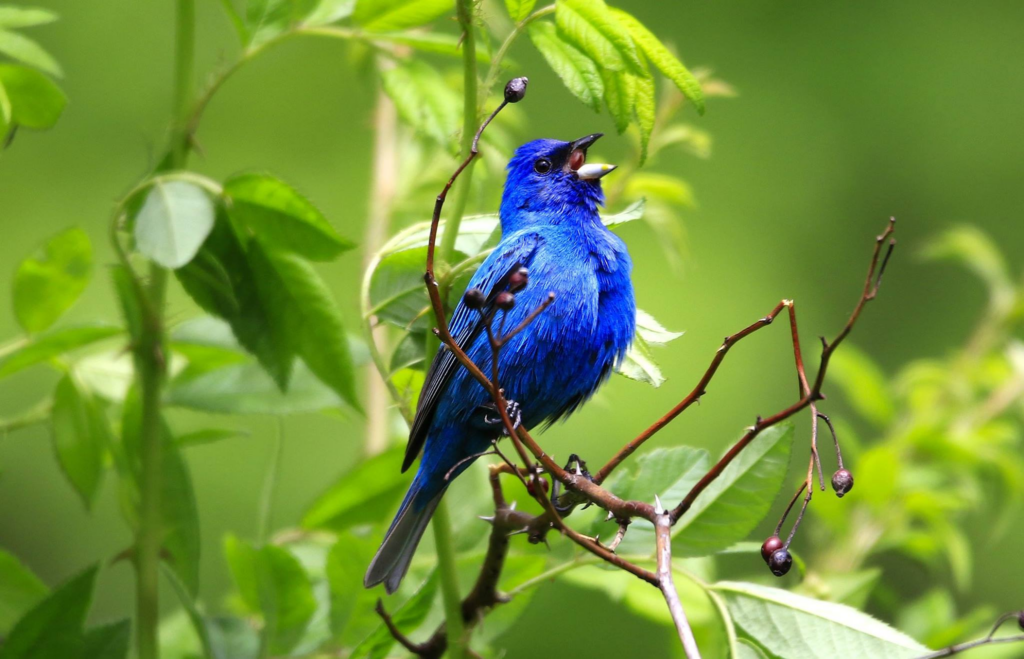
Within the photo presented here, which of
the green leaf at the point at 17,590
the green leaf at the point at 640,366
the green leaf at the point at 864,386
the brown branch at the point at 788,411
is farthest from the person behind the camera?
the green leaf at the point at 864,386

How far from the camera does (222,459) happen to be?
5832 mm

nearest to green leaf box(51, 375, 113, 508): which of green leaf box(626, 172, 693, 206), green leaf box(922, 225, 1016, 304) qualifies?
green leaf box(626, 172, 693, 206)

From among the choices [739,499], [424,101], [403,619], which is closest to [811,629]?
[739,499]

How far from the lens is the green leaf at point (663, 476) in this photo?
Result: 1.85m

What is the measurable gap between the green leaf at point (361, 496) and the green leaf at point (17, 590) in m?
0.60

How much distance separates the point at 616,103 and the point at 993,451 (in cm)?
198

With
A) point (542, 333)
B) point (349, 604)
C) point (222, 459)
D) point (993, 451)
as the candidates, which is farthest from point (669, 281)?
point (349, 604)

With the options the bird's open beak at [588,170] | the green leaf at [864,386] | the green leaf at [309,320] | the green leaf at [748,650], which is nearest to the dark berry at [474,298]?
the green leaf at [309,320]

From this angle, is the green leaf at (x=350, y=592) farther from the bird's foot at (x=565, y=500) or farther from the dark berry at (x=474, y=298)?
the dark berry at (x=474, y=298)

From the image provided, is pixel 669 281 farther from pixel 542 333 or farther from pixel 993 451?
pixel 542 333

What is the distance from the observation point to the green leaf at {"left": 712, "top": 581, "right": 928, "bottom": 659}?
167 cm

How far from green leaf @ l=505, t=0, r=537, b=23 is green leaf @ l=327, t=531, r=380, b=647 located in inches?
40.4

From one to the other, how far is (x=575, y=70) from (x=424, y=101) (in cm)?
54

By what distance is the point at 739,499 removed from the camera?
1.83 m
